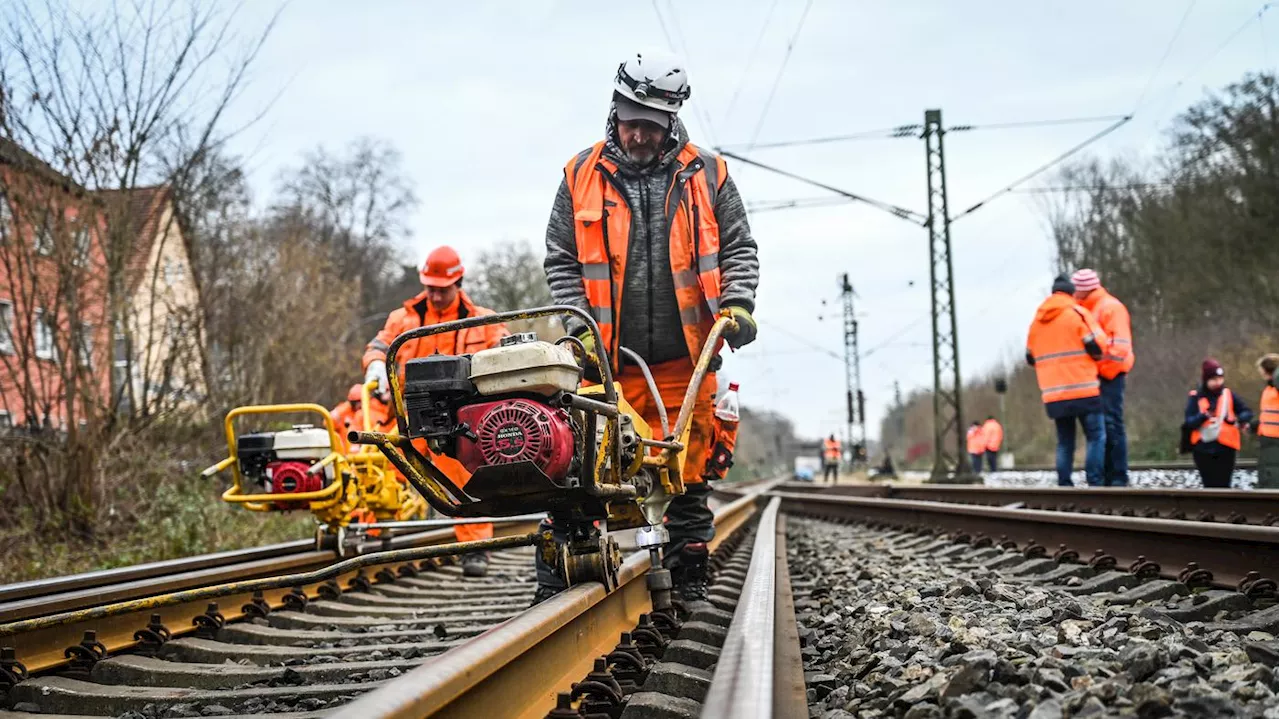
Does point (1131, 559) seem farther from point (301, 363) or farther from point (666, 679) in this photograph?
point (301, 363)

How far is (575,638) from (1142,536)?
2.70 meters

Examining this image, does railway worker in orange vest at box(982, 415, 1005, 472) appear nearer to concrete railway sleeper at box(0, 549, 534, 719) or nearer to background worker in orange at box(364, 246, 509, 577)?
background worker in orange at box(364, 246, 509, 577)

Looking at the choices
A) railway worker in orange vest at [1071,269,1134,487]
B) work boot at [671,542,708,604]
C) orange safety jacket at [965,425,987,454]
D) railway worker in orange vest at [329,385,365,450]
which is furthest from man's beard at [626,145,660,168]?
orange safety jacket at [965,425,987,454]

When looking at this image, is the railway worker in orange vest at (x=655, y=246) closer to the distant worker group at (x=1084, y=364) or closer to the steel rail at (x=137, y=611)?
the steel rail at (x=137, y=611)

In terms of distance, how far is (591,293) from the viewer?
4.32 m

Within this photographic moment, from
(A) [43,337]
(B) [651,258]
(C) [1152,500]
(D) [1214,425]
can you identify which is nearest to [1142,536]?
(B) [651,258]

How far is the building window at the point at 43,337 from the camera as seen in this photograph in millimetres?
9000

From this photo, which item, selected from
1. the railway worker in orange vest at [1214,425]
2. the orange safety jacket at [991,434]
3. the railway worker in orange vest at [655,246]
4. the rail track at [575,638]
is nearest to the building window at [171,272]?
the rail track at [575,638]

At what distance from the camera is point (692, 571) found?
4.63 m

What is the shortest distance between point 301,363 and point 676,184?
1278cm

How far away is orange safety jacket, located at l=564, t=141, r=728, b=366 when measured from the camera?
4.30 metres

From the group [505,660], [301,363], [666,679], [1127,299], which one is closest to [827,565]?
[666,679]

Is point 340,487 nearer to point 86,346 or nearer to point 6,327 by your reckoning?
point 86,346

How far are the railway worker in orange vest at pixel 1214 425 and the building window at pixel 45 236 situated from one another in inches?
413
